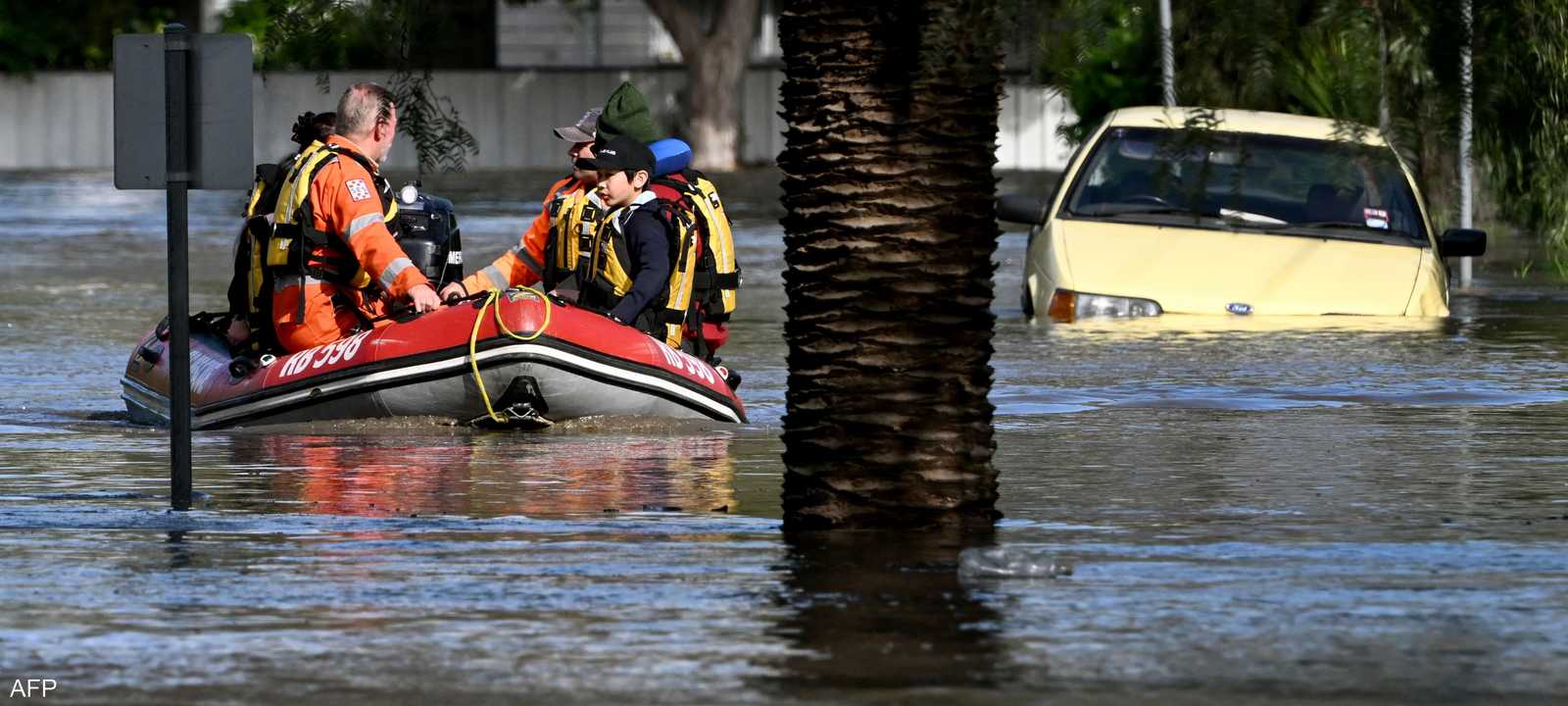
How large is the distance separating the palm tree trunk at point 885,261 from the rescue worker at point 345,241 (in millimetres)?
3826

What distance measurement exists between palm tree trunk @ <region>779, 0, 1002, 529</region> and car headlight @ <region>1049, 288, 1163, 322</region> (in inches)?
323

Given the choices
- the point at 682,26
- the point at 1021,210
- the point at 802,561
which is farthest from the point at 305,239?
the point at 682,26

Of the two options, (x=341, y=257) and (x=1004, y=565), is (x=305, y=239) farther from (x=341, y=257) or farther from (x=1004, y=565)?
(x=1004, y=565)

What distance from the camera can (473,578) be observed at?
8859mm

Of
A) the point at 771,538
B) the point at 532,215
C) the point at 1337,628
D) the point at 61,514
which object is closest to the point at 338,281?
the point at 61,514

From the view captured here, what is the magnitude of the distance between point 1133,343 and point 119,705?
1142 centimetres

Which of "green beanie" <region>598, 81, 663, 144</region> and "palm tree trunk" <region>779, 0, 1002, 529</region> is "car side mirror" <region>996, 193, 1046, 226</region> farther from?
"palm tree trunk" <region>779, 0, 1002, 529</region>

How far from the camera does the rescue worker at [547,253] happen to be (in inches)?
565

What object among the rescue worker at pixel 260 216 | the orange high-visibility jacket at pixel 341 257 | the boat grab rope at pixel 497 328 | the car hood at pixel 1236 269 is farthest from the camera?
the car hood at pixel 1236 269

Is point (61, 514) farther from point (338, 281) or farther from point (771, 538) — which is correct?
point (338, 281)

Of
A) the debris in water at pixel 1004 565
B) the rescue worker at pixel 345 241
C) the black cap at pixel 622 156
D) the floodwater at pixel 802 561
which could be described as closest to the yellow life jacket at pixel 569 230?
the black cap at pixel 622 156

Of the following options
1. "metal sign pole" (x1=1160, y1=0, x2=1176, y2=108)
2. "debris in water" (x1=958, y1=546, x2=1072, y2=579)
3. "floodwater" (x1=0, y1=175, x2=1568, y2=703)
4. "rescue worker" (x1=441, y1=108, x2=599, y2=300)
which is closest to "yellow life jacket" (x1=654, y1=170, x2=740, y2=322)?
"rescue worker" (x1=441, y1=108, x2=599, y2=300)

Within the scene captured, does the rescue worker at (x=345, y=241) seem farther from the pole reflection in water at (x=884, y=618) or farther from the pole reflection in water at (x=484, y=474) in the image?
the pole reflection in water at (x=884, y=618)

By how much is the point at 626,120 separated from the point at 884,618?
236 inches
